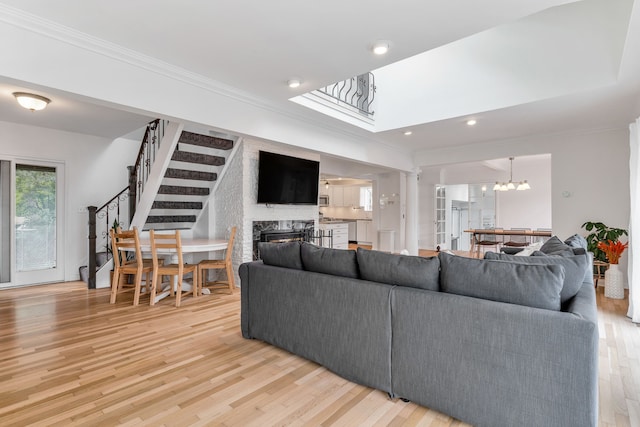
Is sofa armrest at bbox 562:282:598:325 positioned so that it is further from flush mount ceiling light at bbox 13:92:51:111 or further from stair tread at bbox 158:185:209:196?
flush mount ceiling light at bbox 13:92:51:111

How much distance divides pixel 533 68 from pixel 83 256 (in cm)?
755

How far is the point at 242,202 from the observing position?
5.06 metres

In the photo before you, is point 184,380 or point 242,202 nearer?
point 184,380

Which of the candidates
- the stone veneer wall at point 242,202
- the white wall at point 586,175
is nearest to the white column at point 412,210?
the white wall at point 586,175

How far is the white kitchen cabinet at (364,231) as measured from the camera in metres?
11.8

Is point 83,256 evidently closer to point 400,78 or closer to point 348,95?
point 348,95

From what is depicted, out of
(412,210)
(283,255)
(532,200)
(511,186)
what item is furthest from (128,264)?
(532,200)

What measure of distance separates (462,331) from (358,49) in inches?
95.6

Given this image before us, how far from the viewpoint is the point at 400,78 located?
17.3ft

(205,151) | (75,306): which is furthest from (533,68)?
(75,306)

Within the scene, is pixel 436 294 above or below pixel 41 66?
below

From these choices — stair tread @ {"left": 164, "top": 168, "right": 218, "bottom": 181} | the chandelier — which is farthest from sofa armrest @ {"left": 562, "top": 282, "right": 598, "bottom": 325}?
the chandelier

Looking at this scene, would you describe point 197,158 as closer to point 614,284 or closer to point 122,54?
point 122,54

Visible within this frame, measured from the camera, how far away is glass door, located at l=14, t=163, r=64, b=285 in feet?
17.7
